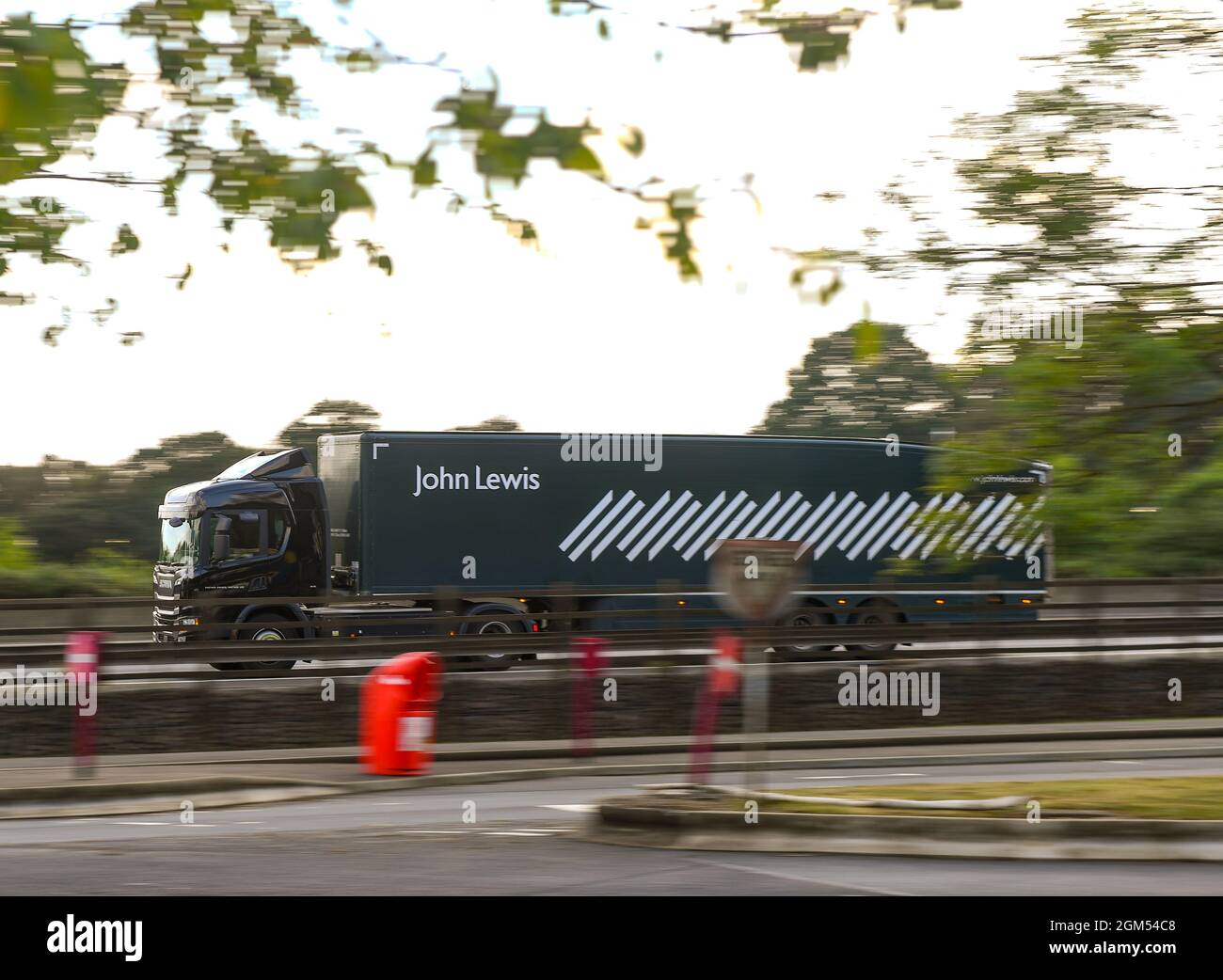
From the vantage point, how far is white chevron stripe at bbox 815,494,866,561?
28125 mm

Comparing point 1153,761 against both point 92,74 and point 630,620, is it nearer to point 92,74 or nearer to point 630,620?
point 630,620

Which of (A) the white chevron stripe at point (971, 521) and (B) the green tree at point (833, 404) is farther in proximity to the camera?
(B) the green tree at point (833, 404)

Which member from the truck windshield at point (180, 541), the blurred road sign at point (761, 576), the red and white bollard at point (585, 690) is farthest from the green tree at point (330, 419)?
the blurred road sign at point (761, 576)

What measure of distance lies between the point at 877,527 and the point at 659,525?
3.97m

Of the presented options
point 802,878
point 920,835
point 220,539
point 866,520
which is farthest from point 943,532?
point 220,539

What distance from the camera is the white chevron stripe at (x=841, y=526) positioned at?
1107 inches

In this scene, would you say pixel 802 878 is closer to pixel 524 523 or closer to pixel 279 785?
pixel 279 785

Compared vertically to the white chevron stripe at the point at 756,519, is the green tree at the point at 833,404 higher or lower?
higher

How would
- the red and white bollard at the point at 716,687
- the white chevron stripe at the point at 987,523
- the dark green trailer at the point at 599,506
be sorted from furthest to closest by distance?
the dark green trailer at the point at 599,506 < the red and white bollard at the point at 716,687 < the white chevron stripe at the point at 987,523

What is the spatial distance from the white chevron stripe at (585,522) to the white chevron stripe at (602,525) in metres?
0.14

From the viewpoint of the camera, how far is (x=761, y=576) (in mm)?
11164

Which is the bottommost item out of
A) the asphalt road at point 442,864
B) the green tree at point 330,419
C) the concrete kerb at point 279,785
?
the concrete kerb at point 279,785

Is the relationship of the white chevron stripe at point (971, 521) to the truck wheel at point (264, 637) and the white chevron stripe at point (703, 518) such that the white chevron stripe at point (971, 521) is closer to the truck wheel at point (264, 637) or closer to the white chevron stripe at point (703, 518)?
the truck wheel at point (264, 637)

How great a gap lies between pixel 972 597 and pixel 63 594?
69.4 feet
